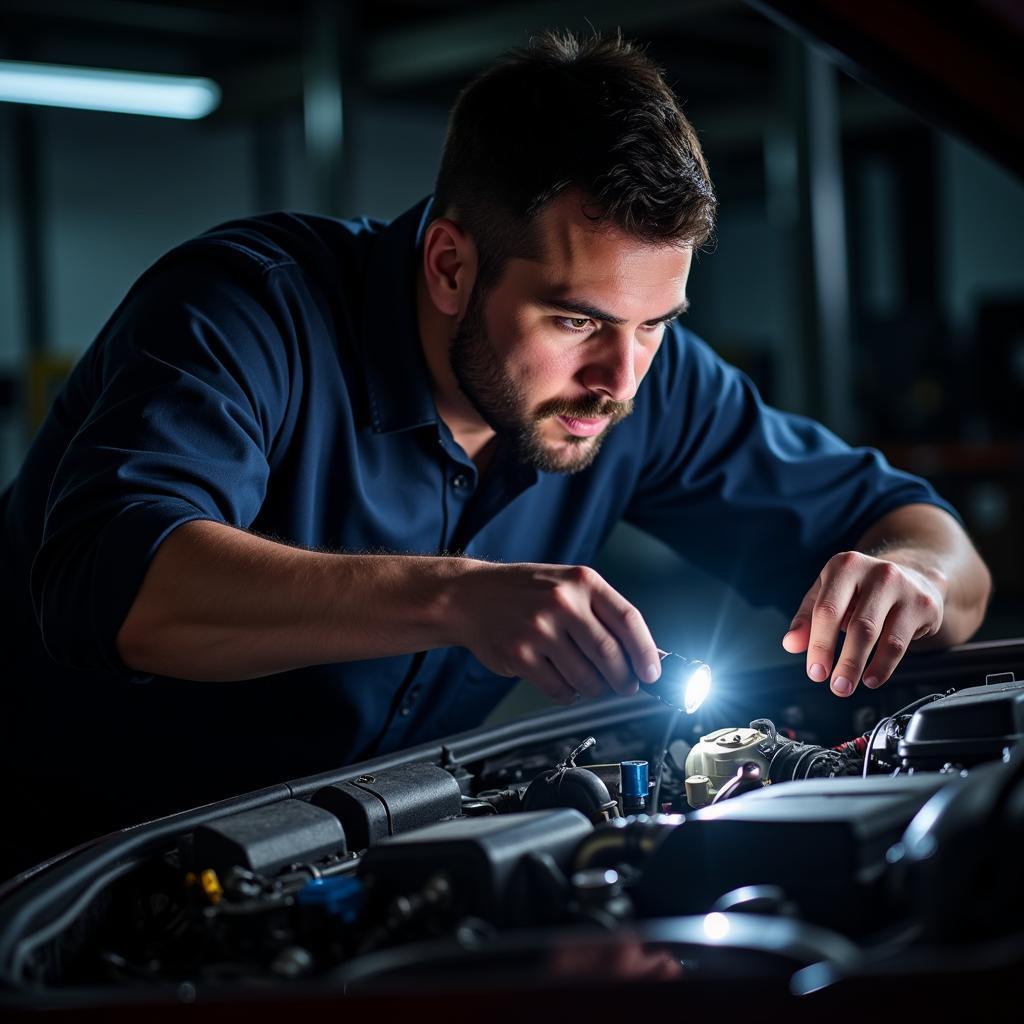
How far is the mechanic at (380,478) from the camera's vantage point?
3.68ft

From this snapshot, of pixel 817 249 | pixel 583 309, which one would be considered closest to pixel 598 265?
pixel 583 309

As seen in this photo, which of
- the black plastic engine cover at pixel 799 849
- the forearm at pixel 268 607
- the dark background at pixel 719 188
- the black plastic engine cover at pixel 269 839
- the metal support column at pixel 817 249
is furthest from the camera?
the dark background at pixel 719 188

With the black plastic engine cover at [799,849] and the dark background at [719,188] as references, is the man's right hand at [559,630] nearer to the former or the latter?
the black plastic engine cover at [799,849]

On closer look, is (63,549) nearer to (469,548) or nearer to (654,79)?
(469,548)

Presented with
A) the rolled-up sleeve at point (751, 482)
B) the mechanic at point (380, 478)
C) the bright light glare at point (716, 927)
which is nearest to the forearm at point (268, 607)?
the mechanic at point (380, 478)

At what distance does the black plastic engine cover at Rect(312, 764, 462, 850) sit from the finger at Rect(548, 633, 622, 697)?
0.20 meters

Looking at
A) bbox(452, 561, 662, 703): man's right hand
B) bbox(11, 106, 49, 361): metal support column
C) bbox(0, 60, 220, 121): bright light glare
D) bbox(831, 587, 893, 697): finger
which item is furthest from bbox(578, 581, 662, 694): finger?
bbox(11, 106, 49, 361): metal support column

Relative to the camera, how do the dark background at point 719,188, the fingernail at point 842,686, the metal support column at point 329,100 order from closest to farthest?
the fingernail at point 842,686
the dark background at point 719,188
the metal support column at point 329,100

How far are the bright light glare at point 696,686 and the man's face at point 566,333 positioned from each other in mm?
438

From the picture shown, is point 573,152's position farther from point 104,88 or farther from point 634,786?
point 104,88

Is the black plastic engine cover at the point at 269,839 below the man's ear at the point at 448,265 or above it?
below

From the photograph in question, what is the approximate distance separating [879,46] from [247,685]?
36.8 inches

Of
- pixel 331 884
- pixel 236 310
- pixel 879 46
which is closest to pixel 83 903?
pixel 331 884

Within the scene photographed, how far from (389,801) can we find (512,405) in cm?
56
